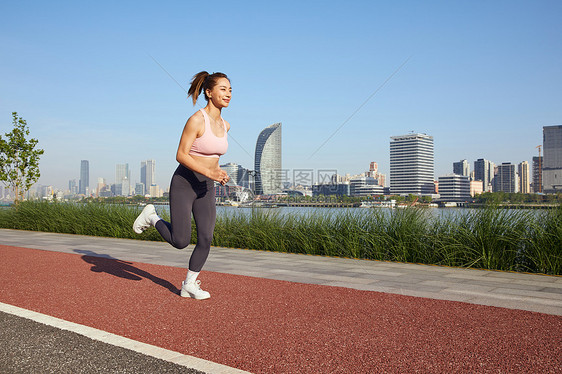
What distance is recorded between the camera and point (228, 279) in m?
4.94

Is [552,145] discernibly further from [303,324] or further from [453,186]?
[303,324]

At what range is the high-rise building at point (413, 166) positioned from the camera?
12494 centimetres

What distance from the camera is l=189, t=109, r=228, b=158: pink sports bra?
368 centimetres

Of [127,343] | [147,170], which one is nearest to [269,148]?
[147,170]

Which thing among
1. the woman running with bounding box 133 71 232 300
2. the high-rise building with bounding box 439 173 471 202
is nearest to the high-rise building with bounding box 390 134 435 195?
the high-rise building with bounding box 439 173 471 202

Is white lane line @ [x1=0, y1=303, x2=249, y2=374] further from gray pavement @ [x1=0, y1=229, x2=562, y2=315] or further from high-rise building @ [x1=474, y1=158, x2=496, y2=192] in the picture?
high-rise building @ [x1=474, y1=158, x2=496, y2=192]

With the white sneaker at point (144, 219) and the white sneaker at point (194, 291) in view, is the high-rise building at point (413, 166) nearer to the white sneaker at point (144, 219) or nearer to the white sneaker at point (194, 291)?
the white sneaker at point (144, 219)

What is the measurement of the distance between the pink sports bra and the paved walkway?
1.23 metres

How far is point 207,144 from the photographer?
3.69m

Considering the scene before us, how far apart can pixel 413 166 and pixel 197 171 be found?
127321 millimetres

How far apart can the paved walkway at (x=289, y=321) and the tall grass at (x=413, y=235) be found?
1.63 ft

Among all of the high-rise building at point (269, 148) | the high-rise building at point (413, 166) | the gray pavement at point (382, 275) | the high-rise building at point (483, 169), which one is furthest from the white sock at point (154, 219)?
the high-rise building at point (483, 169)

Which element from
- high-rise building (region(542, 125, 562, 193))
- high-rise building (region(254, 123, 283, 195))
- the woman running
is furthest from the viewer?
Answer: high-rise building (region(254, 123, 283, 195))

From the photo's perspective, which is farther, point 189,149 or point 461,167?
point 461,167
